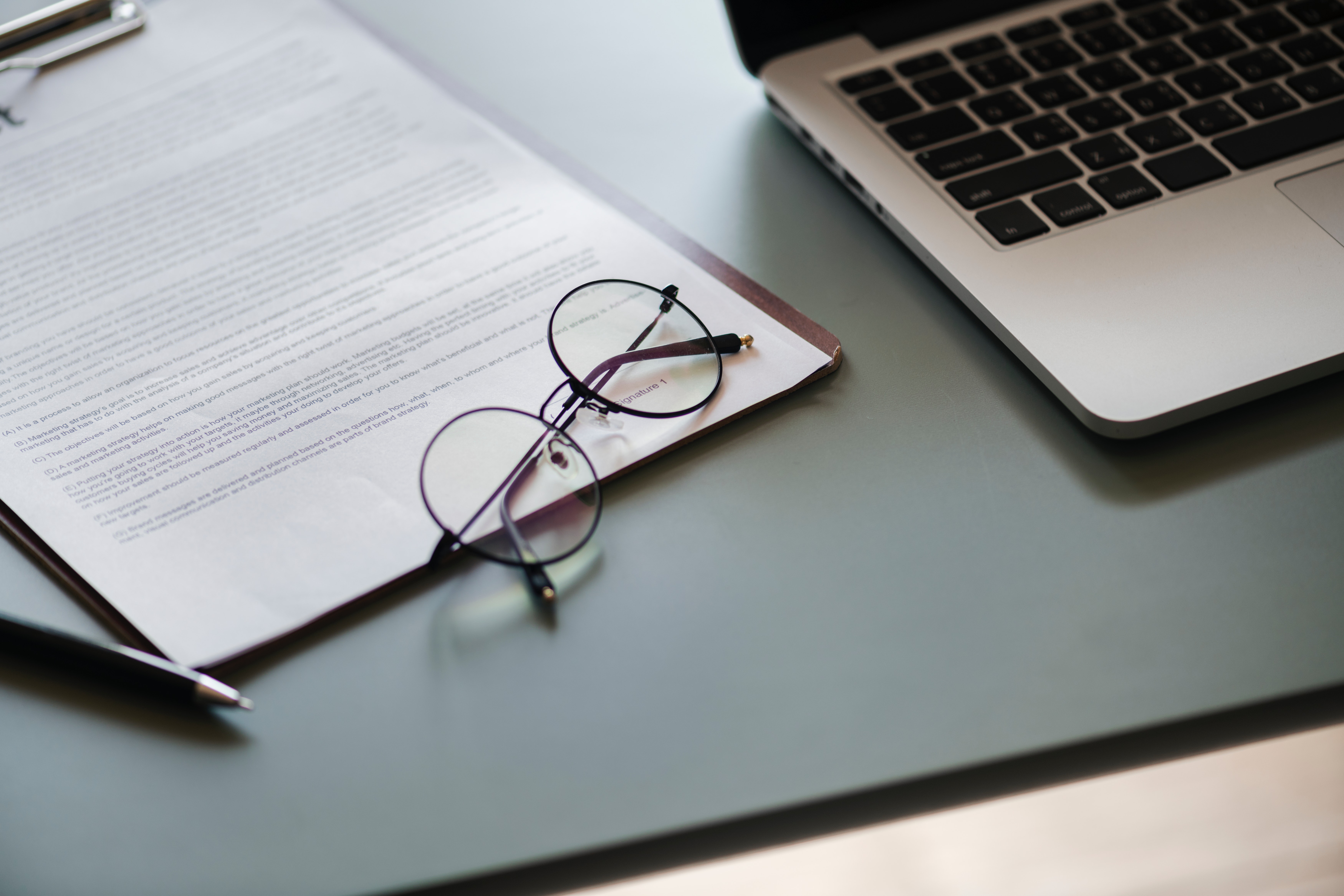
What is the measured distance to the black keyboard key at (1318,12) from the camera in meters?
0.59

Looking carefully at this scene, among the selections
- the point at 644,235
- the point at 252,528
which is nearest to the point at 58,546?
the point at 252,528

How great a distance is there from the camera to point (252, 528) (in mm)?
421

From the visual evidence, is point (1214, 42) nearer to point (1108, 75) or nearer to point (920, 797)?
point (1108, 75)

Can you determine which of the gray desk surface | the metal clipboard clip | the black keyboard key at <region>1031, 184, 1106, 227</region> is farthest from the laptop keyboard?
the metal clipboard clip

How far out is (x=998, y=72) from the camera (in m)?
0.58

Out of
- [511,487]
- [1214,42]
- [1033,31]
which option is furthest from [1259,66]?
[511,487]

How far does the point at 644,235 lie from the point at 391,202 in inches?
6.4

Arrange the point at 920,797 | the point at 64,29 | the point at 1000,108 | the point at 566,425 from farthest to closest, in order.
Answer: the point at 64,29, the point at 1000,108, the point at 566,425, the point at 920,797

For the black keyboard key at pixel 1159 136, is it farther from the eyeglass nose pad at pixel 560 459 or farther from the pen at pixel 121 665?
the pen at pixel 121 665

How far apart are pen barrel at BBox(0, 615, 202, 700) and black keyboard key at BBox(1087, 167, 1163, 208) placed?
1.67 feet

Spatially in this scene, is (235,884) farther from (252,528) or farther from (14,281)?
(14,281)

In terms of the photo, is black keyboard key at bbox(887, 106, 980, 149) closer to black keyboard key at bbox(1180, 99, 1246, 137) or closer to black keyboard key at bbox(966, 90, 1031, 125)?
black keyboard key at bbox(966, 90, 1031, 125)

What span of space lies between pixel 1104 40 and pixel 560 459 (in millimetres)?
454

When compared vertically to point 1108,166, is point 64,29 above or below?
above
